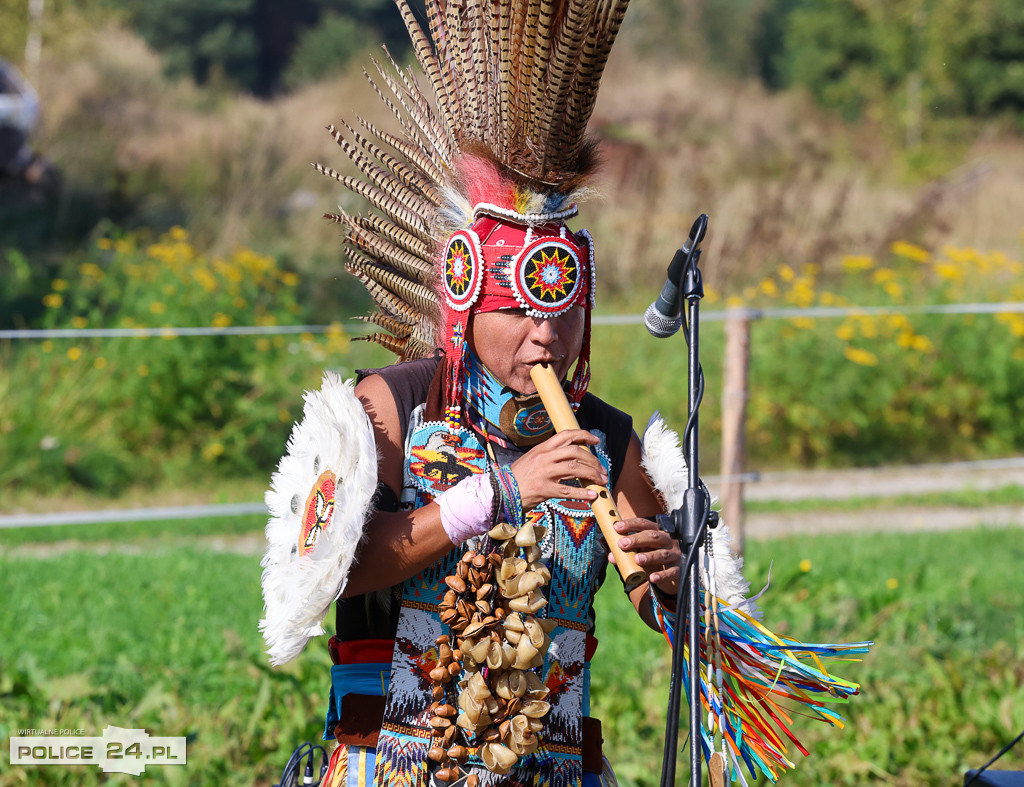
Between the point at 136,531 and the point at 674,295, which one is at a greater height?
the point at 674,295

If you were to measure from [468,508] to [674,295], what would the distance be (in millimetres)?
535

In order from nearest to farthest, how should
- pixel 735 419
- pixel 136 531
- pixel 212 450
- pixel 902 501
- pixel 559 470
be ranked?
pixel 559 470 → pixel 735 419 → pixel 136 531 → pixel 212 450 → pixel 902 501

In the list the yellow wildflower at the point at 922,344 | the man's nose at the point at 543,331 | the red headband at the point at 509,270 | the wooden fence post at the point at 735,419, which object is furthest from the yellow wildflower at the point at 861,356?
the man's nose at the point at 543,331

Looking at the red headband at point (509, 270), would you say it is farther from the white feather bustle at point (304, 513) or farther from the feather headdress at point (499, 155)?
the white feather bustle at point (304, 513)

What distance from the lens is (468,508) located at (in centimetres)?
185

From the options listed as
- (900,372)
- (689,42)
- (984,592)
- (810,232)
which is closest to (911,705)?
(984,592)

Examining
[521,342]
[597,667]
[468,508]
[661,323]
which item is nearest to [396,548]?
[468,508]

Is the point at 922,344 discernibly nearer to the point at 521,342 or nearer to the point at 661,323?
the point at 661,323

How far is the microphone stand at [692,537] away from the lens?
6.06 ft

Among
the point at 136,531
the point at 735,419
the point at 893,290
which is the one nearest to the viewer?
the point at 735,419

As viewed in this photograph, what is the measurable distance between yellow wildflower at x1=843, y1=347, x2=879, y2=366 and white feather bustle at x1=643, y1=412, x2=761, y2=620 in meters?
6.29

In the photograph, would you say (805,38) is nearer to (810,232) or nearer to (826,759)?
(810,232)

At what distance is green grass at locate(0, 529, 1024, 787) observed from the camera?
3.71 m

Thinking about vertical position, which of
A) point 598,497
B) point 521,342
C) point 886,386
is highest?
point 886,386
